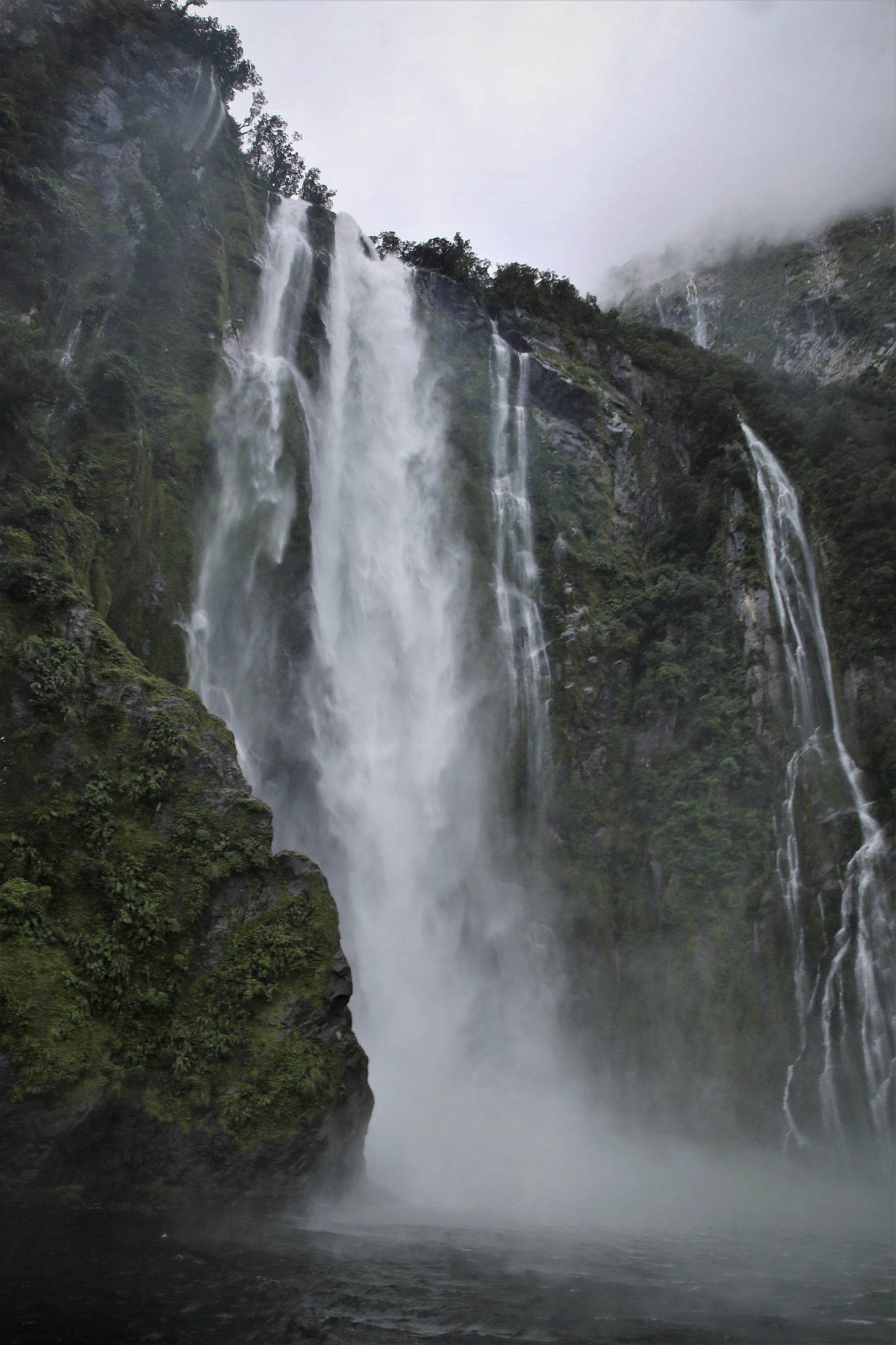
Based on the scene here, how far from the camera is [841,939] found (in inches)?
707

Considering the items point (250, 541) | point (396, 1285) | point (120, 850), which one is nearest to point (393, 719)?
point (250, 541)

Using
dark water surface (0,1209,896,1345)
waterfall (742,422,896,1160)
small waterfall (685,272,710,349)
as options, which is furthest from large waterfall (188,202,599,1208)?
small waterfall (685,272,710,349)

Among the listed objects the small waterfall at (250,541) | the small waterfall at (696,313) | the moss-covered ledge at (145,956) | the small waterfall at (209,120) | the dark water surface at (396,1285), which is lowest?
the dark water surface at (396,1285)

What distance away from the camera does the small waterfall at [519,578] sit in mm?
24047

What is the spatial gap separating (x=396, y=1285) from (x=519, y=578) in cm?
2052

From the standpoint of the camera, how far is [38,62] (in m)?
23.8

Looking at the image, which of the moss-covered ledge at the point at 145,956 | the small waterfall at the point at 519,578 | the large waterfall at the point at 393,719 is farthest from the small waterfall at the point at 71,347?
the small waterfall at the point at 519,578

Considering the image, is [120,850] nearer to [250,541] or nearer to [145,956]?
[145,956]

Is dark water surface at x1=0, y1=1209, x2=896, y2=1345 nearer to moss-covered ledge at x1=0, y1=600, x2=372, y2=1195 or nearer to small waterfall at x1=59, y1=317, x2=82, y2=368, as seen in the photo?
moss-covered ledge at x1=0, y1=600, x2=372, y2=1195

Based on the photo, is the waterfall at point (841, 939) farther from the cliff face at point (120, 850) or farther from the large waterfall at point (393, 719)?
the cliff face at point (120, 850)

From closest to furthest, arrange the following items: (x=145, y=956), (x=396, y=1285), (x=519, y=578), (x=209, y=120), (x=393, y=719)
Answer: (x=396, y=1285) → (x=145, y=956) → (x=393, y=719) → (x=519, y=578) → (x=209, y=120)

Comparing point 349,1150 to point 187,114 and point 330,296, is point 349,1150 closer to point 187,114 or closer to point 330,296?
point 330,296

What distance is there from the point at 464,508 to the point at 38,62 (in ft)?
60.1

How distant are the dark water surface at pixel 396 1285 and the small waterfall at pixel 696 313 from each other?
52713 millimetres
